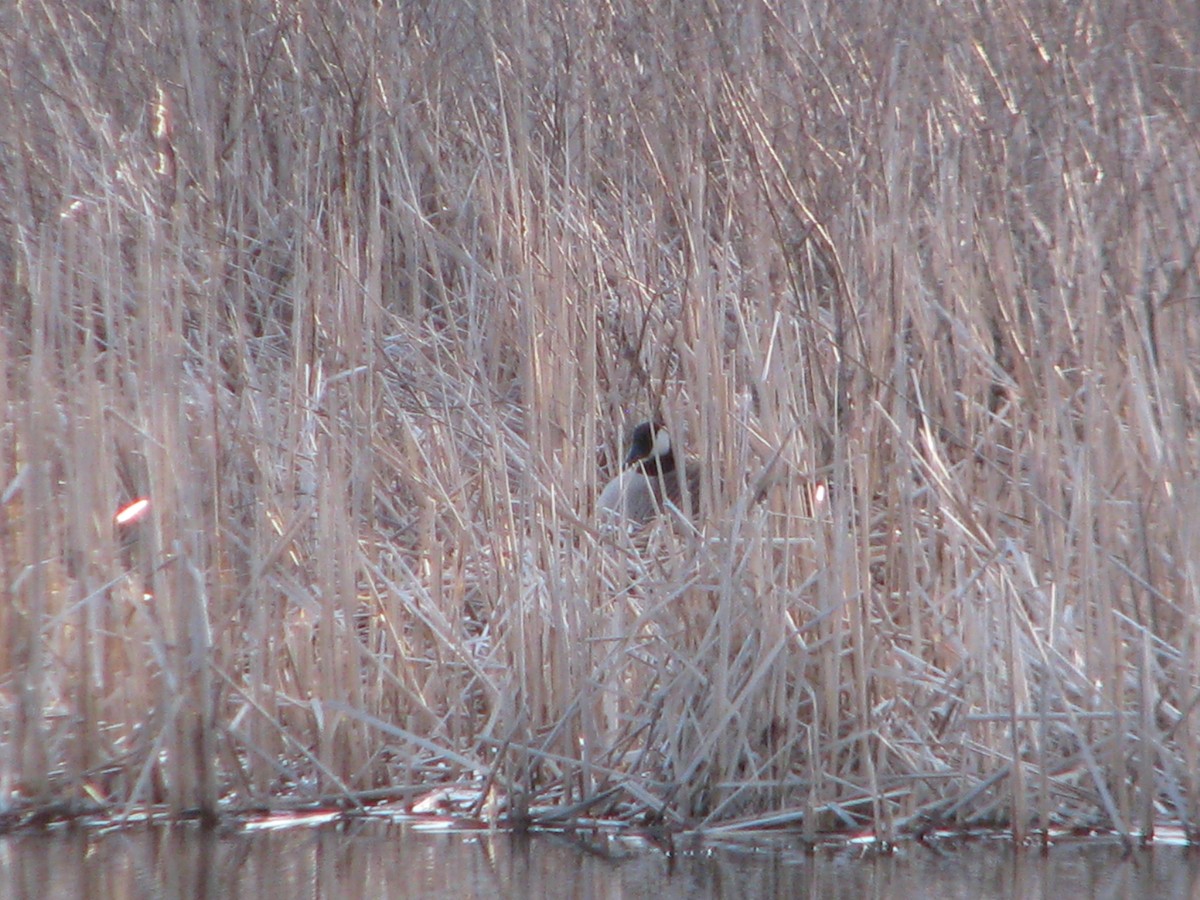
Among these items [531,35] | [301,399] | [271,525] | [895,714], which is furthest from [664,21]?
[895,714]

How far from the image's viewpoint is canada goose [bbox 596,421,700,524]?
3.97m

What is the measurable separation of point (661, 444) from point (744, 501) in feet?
3.54

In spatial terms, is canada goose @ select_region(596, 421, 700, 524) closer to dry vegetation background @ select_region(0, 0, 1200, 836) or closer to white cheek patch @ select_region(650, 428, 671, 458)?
white cheek patch @ select_region(650, 428, 671, 458)

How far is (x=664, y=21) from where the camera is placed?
4.09 m

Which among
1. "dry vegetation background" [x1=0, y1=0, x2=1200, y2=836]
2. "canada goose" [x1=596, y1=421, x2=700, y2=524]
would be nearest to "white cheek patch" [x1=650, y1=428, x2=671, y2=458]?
"canada goose" [x1=596, y1=421, x2=700, y2=524]

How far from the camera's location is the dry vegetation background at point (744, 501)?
9.95ft

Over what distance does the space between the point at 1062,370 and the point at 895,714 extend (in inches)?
36.4

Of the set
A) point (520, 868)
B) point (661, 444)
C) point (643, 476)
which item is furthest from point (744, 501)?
point (661, 444)

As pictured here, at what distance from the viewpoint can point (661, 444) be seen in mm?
4191

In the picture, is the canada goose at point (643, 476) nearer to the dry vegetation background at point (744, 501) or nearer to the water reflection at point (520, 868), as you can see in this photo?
the dry vegetation background at point (744, 501)

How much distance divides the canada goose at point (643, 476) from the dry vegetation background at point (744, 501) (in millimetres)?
164

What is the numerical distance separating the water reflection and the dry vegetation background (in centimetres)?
9

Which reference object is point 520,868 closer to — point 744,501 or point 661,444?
point 744,501

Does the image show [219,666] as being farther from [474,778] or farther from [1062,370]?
[1062,370]
